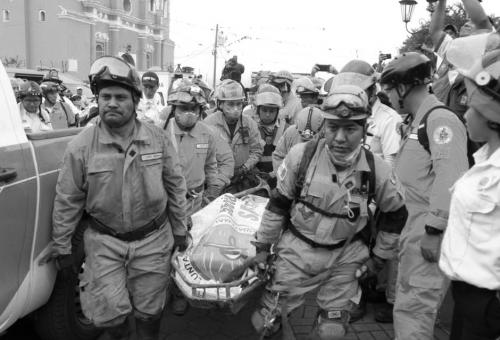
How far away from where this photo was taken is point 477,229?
5.89 ft

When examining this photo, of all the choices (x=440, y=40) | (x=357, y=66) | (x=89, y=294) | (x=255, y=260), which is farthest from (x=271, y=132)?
(x=89, y=294)

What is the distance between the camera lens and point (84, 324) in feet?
11.2

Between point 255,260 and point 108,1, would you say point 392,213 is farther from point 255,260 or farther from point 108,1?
point 108,1

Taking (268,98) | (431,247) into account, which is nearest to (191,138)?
(268,98)

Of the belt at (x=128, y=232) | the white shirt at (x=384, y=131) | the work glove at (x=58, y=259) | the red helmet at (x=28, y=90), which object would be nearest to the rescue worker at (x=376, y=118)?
the white shirt at (x=384, y=131)

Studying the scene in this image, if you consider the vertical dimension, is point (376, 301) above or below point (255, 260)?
below

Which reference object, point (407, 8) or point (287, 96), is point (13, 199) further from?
point (407, 8)

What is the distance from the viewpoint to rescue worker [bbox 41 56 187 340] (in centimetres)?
280

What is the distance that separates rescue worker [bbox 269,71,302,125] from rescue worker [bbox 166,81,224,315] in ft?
8.06

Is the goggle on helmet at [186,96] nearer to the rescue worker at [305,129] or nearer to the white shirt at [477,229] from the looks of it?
the rescue worker at [305,129]

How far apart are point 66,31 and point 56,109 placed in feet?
150

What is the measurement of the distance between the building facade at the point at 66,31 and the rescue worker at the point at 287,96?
38.3 metres

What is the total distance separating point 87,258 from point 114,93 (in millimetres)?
1117

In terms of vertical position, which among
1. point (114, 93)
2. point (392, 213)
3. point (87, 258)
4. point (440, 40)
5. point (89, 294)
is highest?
point (440, 40)
